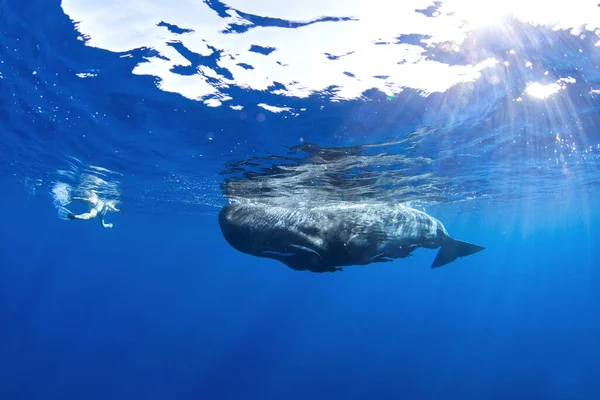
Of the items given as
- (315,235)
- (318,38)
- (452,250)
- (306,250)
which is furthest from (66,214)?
(452,250)

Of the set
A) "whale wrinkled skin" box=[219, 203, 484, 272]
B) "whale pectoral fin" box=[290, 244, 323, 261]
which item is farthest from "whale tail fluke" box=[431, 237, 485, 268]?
"whale pectoral fin" box=[290, 244, 323, 261]

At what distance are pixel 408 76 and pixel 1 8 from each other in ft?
28.6

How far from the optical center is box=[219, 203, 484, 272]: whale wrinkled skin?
16.6 ft

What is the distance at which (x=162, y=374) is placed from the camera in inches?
1921

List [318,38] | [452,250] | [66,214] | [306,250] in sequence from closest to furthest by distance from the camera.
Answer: [306,250]
[318,38]
[452,250]
[66,214]

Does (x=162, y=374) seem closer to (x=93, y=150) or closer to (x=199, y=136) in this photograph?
(x=93, y=150)

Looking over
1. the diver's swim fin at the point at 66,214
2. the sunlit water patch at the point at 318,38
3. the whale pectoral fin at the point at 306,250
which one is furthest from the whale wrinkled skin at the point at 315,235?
the diver's swim fin at the point at 66,214

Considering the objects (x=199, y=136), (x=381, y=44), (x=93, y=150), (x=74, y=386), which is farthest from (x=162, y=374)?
(x=381, y=44)

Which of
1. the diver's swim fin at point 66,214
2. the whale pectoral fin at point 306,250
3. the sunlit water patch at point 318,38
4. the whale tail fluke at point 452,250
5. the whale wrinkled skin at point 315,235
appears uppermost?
the sunlit water patch at point 318,38

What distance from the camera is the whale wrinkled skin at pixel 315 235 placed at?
199 inches

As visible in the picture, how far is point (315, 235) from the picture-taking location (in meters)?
5.31

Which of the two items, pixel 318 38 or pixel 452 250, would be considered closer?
pixel 318 38

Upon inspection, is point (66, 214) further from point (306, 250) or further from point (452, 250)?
point (452, 250)

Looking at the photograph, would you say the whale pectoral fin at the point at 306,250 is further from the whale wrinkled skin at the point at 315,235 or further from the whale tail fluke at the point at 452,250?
the whale tail fluke at the point at 452,250
